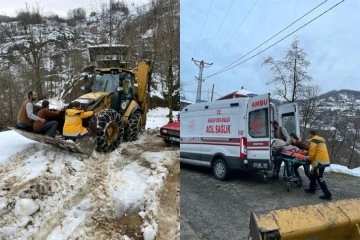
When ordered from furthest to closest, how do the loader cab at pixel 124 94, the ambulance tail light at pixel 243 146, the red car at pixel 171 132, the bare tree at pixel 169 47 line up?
the loader cab at pixel 124 94, the ambulance tail light at pixel 243 146, the red car at pixel 171 132, the bare tree at pixel 169 47

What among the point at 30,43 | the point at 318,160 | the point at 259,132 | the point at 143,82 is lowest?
the point at 318,160

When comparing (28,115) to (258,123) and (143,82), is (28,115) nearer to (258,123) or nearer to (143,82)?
(143,82)

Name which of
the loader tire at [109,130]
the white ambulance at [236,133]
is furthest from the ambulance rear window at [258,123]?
the loader tire at [109,130]

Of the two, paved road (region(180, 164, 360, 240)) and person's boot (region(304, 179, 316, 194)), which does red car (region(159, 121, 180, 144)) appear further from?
person's boot (region(304, 179, 316, 194))

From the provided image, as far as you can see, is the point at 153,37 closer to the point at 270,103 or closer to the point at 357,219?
the point at 270,103

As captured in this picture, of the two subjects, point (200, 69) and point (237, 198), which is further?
point (237, 198)

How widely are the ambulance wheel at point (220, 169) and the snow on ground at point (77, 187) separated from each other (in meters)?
0.14

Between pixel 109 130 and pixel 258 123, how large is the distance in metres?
0.72

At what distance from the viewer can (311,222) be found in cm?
129

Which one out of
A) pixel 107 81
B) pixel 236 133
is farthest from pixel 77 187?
pixel 236 133

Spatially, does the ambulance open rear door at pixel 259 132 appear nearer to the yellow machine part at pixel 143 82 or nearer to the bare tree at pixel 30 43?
the yellow machine part at pixel 143 82

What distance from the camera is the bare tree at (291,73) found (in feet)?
4.29

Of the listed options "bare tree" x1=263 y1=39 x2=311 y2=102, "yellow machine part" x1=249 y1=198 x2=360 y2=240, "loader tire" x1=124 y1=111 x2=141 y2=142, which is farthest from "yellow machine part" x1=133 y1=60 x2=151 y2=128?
"yellow machine part" x1=249 y1=198 x2=360 y2=240

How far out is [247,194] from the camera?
1.35m
